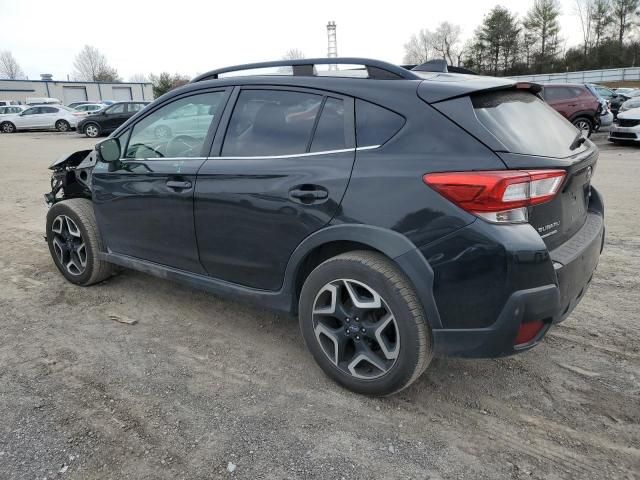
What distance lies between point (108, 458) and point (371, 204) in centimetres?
170

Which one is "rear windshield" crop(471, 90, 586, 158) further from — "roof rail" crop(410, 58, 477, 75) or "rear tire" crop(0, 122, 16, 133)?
"rear tire" crop(0, 122, 16, 133)

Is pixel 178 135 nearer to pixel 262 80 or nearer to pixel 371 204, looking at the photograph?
pixel 262 80

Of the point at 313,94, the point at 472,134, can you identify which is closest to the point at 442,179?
the point at 472,134

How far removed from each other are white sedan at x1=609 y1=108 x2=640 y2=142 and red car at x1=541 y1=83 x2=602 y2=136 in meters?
1.02

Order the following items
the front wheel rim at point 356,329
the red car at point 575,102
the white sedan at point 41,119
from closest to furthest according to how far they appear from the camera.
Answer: the front wheel rim at point 356,329, the red car at point 575,102, the white sedan at point 41,119

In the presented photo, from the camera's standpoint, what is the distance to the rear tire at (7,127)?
2834cm

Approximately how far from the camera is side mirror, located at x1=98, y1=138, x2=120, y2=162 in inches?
148

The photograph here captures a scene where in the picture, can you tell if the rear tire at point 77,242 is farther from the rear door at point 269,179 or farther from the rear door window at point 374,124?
the rear door window at point 374,124

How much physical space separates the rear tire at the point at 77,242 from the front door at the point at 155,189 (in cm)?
19

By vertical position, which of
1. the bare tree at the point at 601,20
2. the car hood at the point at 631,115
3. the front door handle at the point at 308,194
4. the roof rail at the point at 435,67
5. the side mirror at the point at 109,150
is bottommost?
the front door handle at the point at 308,194

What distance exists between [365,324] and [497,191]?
0.94m

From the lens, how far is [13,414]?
8.81 feet

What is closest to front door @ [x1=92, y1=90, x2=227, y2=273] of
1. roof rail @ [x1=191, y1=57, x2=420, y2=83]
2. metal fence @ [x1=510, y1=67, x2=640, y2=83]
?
roof rail @ [x1=191, y1=57, x2=420, y2=83]

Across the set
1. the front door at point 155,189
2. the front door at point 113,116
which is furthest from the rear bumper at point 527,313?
the front door at point 113,116
